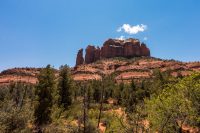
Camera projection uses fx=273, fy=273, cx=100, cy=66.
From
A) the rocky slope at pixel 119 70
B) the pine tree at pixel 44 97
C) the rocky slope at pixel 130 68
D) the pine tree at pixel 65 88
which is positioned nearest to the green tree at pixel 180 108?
the pine tree at pixel 44 97

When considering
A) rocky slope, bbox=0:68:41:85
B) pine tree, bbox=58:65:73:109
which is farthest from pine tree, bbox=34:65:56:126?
rocky slope, bbox=0:68:41:85

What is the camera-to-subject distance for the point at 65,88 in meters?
54.8

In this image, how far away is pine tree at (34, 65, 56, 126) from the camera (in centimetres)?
4088

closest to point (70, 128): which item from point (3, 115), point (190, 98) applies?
point (3, 115)

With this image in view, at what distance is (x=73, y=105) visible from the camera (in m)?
54.2

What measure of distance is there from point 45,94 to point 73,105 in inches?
516

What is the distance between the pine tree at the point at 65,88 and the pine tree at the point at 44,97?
35.2 feet

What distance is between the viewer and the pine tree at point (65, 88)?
177ft

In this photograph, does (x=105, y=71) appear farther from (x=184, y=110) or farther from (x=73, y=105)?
(x=184, y=110)

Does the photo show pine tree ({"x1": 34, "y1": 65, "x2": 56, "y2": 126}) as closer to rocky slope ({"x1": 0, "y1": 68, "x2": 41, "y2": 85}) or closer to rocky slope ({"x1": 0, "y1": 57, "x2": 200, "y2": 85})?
rocky slope ({"x1": 0, "y1": 57, "x2": 200, "y2": 85})

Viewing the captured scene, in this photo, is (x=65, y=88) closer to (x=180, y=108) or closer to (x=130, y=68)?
(x=180, y=108)

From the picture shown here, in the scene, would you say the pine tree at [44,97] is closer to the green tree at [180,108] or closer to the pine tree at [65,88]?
the pine tree at [65,88]

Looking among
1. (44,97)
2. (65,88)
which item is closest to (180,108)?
(44,97)

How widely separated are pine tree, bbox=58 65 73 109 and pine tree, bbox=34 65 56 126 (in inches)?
423
